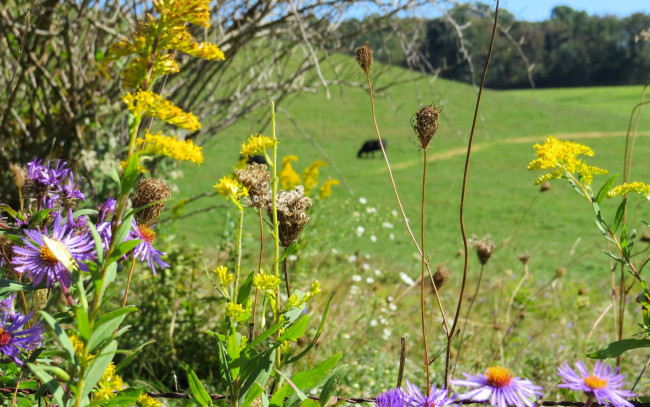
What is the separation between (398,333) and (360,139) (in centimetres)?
1462

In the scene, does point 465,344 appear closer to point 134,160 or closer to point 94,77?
point 94,77

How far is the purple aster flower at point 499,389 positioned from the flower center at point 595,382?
2.0 inches

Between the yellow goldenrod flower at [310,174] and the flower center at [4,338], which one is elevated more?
the flower center at [4,338]

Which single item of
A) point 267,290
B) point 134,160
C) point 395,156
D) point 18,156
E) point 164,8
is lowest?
point 395,156

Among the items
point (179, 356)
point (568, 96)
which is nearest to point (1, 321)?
point (179, 356)

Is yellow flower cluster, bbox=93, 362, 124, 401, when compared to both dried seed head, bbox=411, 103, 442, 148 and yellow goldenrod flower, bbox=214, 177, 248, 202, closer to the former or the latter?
yellow goldenrod flower, bbox=214, 177, 248, 202

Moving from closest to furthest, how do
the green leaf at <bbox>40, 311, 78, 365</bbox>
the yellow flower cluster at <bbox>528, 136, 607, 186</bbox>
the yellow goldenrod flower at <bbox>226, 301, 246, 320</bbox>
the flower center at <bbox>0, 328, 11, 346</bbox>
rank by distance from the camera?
the green leaf at <bbox>40, 311, 78, 365</bbox>, the yellow goldenrod flower at <bbox>226, 301, 246, 320</bbox>, the flower center at <bbox>0, 328, 11, 346</bbox>, the yellow flower cluster at <bbox>528, 136, 607, 186</bbox>

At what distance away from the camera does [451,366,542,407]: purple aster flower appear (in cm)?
55

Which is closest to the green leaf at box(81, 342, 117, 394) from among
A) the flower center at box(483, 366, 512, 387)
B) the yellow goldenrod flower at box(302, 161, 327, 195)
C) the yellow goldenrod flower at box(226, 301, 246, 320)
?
the yellow goldenrod flower at box(226, 301, 246, 320)

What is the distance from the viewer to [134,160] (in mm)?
489

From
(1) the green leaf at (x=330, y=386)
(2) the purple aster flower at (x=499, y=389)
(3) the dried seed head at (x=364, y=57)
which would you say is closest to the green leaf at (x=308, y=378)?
(1) the green leaf at (x=330, y=386)

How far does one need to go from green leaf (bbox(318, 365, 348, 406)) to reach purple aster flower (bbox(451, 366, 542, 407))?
0.12 meters

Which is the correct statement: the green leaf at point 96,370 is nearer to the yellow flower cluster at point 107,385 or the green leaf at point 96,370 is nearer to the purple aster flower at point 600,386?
the yellow flower cluster at point 107,385

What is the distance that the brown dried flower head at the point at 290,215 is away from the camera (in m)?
0.75
